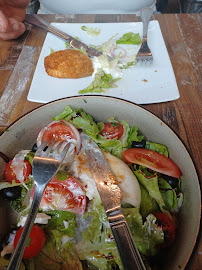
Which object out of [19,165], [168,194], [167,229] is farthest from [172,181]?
[19,165]

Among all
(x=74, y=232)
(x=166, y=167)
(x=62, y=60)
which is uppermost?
(x=62, y=60)

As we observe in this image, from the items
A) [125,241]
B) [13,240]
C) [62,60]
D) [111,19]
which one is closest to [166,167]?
[125,241]

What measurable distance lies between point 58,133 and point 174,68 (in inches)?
34.6

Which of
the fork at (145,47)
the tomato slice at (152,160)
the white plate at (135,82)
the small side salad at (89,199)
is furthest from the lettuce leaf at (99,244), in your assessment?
the fork at (145,47)

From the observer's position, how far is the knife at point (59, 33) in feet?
4.87

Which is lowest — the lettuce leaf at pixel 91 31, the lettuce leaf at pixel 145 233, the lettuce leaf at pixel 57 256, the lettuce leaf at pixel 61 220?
the lettuce leaf at pixel 57 256

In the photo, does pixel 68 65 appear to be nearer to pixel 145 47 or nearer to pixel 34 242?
pixel 145 47

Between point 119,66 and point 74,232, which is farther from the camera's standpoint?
point 119,66

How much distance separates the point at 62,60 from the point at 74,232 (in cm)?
97

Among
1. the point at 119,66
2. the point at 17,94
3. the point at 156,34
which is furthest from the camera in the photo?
the point at 156,34

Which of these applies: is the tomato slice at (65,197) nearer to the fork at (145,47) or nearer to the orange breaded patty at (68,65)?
the orange breaded patty at (68,65)

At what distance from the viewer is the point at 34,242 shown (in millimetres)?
648

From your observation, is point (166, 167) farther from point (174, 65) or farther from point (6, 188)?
point (174, 65)

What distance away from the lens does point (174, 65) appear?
1.38 metres
